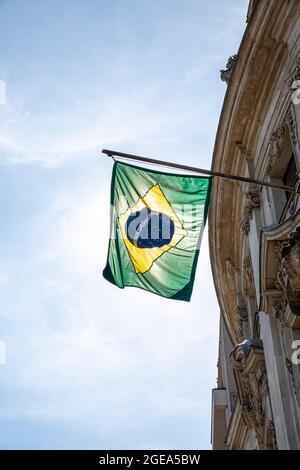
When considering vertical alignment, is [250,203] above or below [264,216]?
above

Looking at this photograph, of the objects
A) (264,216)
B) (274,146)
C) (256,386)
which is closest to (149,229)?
(264,216)

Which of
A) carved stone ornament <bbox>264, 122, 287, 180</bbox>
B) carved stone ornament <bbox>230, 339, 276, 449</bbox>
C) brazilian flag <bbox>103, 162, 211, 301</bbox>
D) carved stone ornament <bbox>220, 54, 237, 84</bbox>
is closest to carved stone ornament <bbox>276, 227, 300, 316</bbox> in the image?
brazilian flag <bbox>103, 162, 211, 301</bbox>

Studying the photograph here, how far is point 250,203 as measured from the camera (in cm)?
1791

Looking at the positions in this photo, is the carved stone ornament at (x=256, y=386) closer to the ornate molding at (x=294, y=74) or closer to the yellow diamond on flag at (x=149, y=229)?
the yellow diamond on flag at (x=149, y=229)

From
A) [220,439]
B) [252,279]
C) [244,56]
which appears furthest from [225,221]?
[220,439]

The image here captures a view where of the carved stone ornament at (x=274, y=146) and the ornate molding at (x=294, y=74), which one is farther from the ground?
the ornate molding at (x=294, y=74)

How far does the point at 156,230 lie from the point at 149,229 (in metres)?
0.16

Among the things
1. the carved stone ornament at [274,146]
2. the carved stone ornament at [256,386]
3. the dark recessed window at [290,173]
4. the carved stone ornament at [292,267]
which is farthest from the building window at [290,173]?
the carved stone ornament at [256,386]

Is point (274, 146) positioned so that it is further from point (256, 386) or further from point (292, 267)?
point (256, 386)

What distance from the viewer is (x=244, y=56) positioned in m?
17.1

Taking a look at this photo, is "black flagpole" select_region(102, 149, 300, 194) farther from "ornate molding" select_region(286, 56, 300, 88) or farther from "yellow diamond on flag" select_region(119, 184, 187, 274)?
"ornate molding" select_region(286, 56, 300, 88)

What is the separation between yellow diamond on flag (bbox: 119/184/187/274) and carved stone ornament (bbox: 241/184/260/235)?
15.1 ft

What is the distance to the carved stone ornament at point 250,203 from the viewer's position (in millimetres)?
17812
